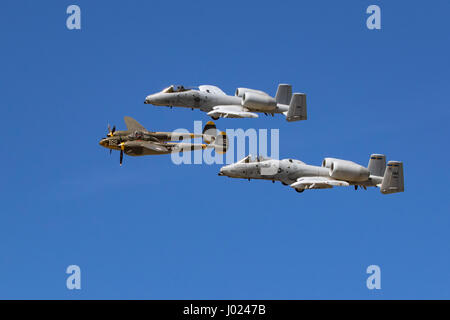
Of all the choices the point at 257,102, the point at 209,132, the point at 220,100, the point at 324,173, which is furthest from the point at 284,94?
the point at 324,173

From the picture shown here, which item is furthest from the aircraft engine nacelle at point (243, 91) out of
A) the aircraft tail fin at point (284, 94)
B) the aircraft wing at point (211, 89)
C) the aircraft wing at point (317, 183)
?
the aircraft wing at point (317, 183)

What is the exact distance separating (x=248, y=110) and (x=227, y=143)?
3182 mm

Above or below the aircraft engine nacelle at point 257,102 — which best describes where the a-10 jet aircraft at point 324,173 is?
below

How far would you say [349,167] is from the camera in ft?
228

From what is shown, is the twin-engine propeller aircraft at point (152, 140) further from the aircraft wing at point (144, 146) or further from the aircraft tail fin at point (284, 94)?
the aircraft tail fin at point (284, 94)

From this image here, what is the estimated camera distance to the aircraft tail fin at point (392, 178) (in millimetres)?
69750

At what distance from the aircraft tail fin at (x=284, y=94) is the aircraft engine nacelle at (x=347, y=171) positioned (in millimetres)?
7992

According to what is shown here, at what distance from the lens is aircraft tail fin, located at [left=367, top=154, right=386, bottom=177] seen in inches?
2825

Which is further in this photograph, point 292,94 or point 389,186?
point 292,94

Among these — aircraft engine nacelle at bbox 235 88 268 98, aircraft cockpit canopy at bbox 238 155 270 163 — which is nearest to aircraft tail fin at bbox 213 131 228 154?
aircraft cockpit canopy at bbox 238 155 270 163

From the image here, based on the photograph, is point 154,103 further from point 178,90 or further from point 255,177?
point 255,177

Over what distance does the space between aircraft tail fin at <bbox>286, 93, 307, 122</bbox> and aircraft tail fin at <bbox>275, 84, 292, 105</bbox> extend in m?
2.57

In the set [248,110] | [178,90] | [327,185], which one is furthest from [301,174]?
[178,90]

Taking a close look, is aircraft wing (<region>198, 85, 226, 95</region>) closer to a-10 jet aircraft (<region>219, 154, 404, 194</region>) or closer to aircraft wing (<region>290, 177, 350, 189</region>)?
a-10 jet aircraft (<region>219, 154, 404, 194</region>)
